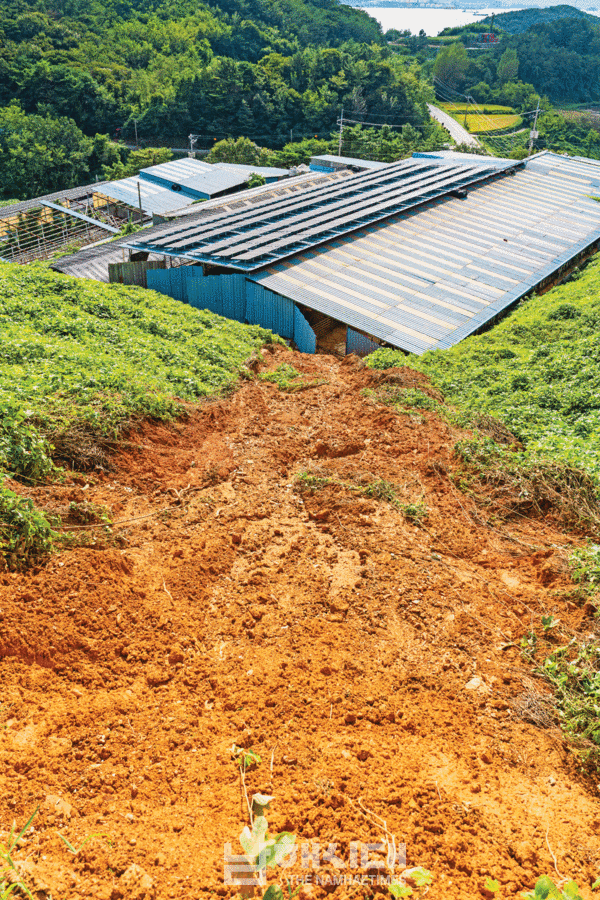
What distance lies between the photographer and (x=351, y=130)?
66000mm

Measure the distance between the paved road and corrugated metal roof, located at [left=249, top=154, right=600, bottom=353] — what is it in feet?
153

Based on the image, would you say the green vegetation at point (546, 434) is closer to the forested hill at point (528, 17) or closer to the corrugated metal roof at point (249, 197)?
the corrugated metal roof at point (249, 197)

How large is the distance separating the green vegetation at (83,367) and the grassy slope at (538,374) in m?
5.81

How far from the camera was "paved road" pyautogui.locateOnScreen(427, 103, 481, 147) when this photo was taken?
7650 cm

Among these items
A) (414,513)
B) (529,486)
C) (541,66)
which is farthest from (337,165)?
(541,66)

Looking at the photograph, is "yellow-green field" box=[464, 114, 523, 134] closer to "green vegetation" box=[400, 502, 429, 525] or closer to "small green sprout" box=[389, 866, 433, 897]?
"green vegetation" box=[400, 502, 429, 525]

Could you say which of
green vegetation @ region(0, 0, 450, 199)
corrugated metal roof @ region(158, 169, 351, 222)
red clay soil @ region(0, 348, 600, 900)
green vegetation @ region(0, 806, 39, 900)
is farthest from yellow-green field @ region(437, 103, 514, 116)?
green vegetation @ region(0, 806, 39, 900)

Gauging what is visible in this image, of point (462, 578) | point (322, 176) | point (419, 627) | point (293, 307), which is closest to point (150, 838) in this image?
point (419, 627)

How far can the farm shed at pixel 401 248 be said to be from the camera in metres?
22.1

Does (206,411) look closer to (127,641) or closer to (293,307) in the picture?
(127,641)

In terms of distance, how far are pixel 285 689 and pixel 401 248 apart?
23.5 meters

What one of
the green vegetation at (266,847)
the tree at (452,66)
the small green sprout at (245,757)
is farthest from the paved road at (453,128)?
the green vegetation at (266,847)

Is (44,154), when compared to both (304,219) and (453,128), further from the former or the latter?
(453,128)

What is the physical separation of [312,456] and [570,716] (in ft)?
23.9
